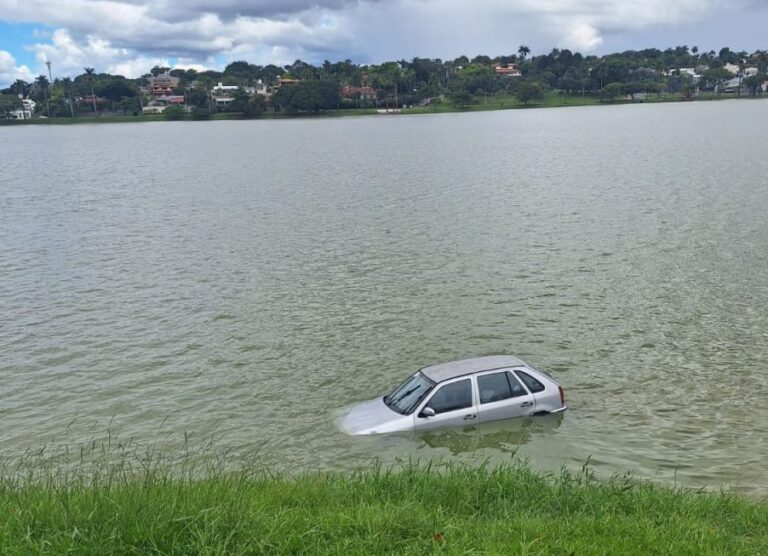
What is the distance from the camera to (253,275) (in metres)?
30.3

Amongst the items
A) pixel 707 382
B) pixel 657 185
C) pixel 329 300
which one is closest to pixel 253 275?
pixel 329 300

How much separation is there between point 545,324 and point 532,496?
13479mm

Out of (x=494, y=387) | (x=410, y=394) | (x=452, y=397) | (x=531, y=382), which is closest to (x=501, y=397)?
(x=494, y=387)

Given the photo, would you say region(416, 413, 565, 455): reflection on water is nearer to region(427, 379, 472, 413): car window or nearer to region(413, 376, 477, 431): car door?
region(413, 376, 477, 431): car door

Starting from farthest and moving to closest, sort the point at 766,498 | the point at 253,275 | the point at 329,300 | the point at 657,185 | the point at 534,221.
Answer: the point at 657,185, the point at 534,221, the point at 253,275, the point at 329,300, the point at 766,498

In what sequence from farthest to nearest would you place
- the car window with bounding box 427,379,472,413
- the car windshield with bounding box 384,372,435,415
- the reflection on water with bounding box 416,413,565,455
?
the car windshield with bounding box 384,372,435,415
the car window with bounding box 427,379,472,413
the reflection on water with bounding box 416,413,565,455

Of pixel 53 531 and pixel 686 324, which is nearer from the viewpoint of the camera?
pixel 53 531

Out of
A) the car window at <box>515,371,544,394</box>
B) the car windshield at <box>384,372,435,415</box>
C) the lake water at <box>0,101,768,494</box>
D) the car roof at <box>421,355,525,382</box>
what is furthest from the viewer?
the car window at <box>515,371,544,394</box>

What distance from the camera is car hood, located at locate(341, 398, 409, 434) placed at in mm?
14914

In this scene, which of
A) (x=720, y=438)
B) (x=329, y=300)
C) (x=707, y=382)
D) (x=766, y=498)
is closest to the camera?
(x=766, y=498)

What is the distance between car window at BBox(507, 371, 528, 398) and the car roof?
0.28m

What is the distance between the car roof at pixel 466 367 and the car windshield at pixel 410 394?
7.2 inches

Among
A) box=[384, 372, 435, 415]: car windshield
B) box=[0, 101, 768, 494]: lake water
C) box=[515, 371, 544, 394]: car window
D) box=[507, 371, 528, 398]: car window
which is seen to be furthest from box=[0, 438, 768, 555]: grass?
box=[515, 371, 544, 394]: car window

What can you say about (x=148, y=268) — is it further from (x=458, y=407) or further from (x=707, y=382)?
(x=707, y=382)
